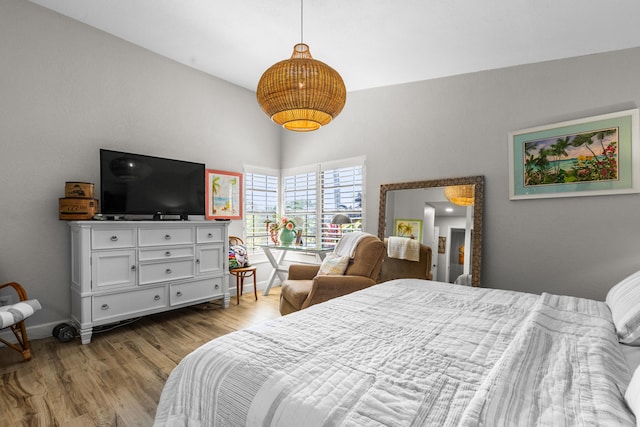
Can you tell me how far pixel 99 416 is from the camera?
177 cm

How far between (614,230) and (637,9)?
5.48 ft

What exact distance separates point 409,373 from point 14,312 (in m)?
2.85

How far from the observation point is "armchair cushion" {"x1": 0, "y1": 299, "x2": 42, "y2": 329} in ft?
7.22

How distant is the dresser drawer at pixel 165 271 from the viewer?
123 inches

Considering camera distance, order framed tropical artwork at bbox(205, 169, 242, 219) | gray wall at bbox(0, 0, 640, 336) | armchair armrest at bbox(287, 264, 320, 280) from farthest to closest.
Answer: framed tropical artwork at bbox(205, 169, 242, 219) → armchair armrest at bbox(287, 264, 320, 280) → gray wall at bbox(0, 0, 640, 336)

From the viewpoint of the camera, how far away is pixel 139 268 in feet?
10.2

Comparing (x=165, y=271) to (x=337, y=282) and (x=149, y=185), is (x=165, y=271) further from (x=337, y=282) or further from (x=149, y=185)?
(x=337, y=282)

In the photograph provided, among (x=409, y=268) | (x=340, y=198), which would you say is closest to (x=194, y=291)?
(x=340, y=198)

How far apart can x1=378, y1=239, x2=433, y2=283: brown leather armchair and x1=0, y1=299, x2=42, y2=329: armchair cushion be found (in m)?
3.21

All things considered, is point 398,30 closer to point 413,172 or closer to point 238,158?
point 413,172

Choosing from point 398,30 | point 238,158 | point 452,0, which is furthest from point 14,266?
point 452,0

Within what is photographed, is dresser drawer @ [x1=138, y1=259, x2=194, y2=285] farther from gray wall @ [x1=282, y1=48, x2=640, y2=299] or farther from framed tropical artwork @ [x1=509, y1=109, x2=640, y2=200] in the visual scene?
framed tropical artwork @ [x1=509, y1=109, x2=640, y2=200]

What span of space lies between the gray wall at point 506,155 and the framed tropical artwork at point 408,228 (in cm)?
36

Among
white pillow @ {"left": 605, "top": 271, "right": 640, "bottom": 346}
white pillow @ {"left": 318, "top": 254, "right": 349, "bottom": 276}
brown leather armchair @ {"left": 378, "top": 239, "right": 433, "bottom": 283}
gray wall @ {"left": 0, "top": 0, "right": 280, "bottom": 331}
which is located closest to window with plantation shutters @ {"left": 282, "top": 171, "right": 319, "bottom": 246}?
brown leather armchair @ {"left": 378, "top": 239, "right": 433, "bottom": 283}
